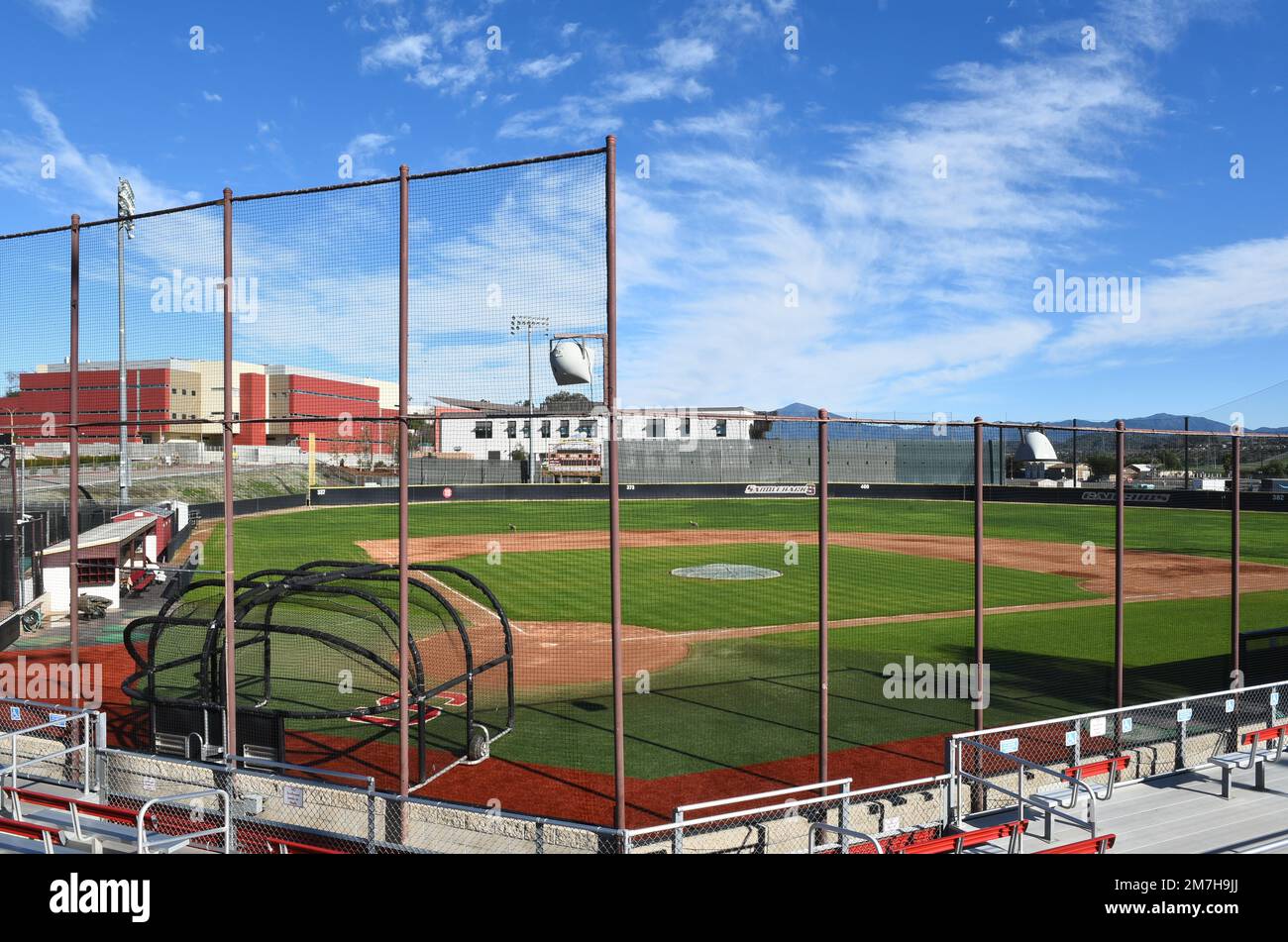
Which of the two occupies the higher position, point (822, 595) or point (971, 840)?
point (822, 595)

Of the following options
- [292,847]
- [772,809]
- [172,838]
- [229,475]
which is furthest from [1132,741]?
[229,475]

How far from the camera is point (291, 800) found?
7.62m

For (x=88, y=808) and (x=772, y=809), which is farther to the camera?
(x=88, y=808)

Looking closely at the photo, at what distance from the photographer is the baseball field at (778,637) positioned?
1007cm

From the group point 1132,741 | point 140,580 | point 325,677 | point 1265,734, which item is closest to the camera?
point 1265,734

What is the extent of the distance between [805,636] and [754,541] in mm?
18435

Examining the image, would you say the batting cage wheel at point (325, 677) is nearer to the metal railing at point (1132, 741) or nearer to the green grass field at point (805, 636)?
the green grass field at point (805, 636)

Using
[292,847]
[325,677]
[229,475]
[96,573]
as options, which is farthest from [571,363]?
[96,573]

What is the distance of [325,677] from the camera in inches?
551

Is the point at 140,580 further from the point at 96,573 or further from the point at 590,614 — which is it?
the point at 590,614

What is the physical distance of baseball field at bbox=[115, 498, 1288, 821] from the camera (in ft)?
33.0

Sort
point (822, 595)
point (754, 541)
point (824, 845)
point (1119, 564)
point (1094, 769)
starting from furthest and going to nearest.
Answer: point (754, 541), point (1119, 564), point (1094, 769), point (822, 595), point (824, 845)

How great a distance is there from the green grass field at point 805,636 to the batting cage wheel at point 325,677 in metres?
1.05
